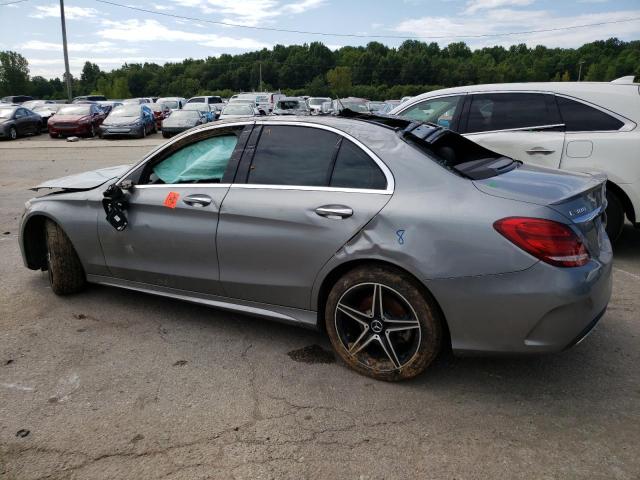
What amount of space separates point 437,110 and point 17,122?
22832 mm

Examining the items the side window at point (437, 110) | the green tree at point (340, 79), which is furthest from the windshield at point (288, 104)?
the green tree at point (340, 79)

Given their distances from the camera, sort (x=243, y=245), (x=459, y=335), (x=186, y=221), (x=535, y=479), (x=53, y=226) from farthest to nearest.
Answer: (x=53, y=226) < (x=186, y=221) < (x=243, y=245) < (x=459, y=335) < (x=535, y=479)

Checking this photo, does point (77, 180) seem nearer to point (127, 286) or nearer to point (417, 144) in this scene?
point (127, 286)

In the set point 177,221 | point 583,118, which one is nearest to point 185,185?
point 177,221

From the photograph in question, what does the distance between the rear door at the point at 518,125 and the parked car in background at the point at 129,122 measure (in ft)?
65.7

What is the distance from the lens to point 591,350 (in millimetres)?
3625

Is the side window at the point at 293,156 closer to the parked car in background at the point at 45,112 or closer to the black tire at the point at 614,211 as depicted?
the black tire at the point at 614,211

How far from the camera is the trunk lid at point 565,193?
2920mm

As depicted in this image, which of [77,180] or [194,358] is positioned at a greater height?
[77,180]

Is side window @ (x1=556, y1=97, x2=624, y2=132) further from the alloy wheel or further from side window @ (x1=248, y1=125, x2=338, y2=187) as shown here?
the alloy wheel

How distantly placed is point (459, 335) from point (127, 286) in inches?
106

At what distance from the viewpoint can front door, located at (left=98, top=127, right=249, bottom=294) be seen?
12.4 feet

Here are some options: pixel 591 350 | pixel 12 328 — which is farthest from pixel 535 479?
pixel 12 328

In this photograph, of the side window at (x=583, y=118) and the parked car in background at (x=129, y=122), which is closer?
the side window at (x=583, y=118)
